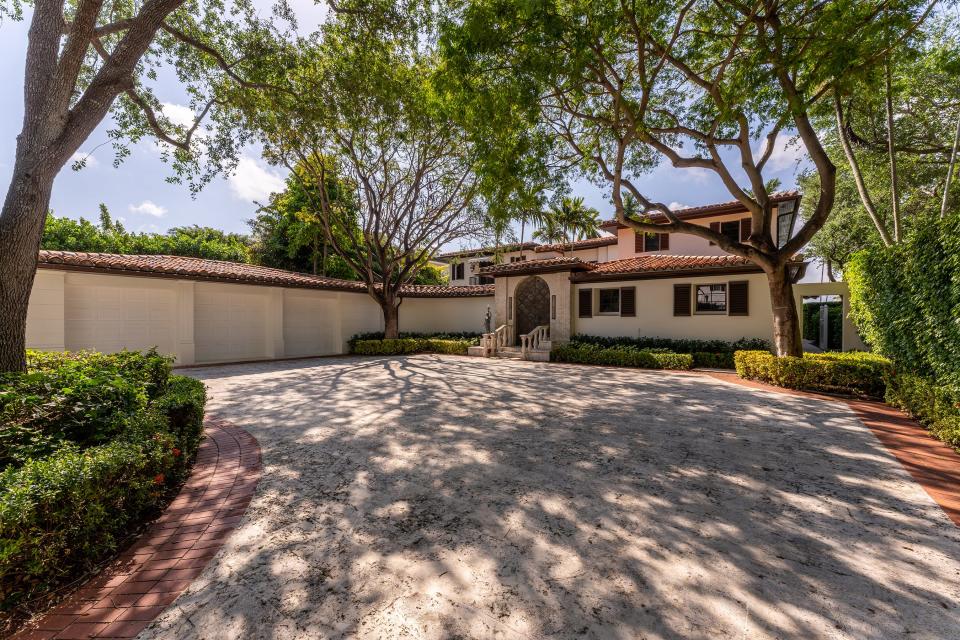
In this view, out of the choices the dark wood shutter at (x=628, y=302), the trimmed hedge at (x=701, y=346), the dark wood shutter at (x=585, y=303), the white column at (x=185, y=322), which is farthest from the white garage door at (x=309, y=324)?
the dark wood shutter at (x=628, y=302)

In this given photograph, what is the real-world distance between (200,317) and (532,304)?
548 inches

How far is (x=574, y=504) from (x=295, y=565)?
256cm

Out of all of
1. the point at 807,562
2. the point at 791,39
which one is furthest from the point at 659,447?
the point at 791,39

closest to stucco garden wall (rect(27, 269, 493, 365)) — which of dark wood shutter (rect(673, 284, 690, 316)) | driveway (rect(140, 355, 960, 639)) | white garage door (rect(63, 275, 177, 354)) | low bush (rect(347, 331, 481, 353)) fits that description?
Answer: white garage door (rect(63, 275, 177, 354))

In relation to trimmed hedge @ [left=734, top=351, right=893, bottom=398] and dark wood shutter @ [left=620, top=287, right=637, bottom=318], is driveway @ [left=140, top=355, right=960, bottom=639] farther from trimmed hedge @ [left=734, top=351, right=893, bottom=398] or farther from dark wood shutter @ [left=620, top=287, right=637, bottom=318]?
dark wood shutter @ [left=620, top=287, right=637, bottom=318]

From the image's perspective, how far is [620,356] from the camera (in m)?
12.9

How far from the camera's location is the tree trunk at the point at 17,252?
14.3 ft

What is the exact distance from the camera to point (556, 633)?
2146 millimetres

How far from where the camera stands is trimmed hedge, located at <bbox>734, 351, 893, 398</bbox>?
769 centimetres

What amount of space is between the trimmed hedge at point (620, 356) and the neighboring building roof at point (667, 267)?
9.97 ft

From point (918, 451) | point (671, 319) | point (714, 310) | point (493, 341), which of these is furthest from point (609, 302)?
point (918, 451)

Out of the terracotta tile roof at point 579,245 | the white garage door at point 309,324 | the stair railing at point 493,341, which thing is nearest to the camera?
the stair railing at point 493,341

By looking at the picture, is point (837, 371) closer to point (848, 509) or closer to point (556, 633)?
point (848, 509)

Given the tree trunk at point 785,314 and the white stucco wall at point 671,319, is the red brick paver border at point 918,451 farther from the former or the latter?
the white stucco wall at point 671,319
